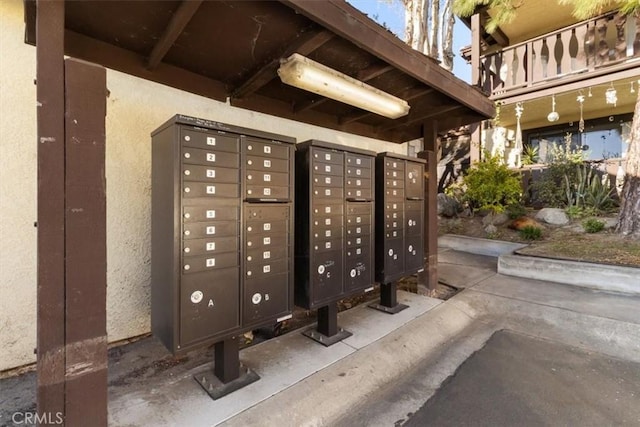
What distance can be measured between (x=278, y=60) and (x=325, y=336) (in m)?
2.20

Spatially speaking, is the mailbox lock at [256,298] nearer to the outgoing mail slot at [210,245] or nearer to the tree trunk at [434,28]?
the outgoing mail slot at [210,245]

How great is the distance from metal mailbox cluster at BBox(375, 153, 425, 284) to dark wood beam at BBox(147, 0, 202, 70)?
1.93 metres

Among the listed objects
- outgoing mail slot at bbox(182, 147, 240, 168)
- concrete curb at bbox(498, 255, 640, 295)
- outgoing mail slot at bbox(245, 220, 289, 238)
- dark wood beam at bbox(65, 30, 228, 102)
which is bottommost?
concrete curb at bbox(498, 255, 640, 295)

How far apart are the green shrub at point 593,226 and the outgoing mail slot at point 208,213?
6.05 metres

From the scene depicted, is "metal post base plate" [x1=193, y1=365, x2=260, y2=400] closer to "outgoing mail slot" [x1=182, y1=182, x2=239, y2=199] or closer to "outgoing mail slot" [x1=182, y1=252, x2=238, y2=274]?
"outgoing mail slot" [x1=182, y1=252, x2=238, y2=274]

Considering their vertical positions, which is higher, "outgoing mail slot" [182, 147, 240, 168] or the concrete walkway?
"outgoing mail slot" [182, 147, 240, 168]

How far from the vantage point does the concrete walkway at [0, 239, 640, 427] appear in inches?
68.3

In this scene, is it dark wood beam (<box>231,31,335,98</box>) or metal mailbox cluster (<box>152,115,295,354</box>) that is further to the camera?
dark wood beam (<box>231,31,335,98</box>)

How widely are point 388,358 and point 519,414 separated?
0.85 meters

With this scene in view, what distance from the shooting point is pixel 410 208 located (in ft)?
10.8

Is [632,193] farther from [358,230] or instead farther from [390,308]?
[358,230]

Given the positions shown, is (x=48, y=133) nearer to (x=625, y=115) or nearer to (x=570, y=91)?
(x=570, y=91)

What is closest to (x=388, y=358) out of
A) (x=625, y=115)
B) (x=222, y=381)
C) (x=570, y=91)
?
(x=222, y=381)

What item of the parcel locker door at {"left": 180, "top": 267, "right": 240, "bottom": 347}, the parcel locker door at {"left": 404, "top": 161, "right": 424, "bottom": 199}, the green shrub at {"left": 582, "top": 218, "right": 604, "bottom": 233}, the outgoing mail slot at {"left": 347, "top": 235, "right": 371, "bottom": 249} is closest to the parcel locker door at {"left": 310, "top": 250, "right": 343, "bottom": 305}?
the outgoing mail slot at {"left": 347, "top": 235, "right": 371, "bottom": 249}
